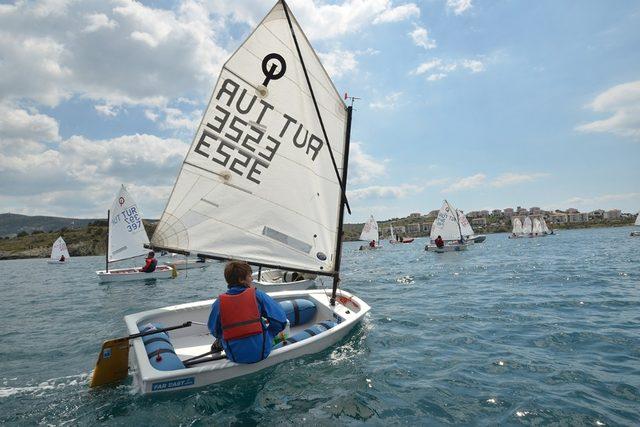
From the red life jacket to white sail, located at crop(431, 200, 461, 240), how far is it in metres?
47.0

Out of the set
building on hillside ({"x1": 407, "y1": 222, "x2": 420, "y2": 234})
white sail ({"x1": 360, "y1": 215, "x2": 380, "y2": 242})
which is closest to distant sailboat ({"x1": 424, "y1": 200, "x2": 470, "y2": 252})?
white sail ({"x1": 360, "y1": 215, "x2": 380, "y2": 242})

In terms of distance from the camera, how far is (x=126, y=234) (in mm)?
29469

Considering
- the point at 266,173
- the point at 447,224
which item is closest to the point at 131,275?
the point at 266,173

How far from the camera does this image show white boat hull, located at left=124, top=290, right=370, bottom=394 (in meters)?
5.50

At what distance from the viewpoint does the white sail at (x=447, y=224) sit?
49.9 m

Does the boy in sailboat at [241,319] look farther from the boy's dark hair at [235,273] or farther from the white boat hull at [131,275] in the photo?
the white boat hull at [131,275]

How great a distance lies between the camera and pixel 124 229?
96.3 ft

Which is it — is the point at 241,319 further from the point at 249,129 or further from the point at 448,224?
the point at 448,224

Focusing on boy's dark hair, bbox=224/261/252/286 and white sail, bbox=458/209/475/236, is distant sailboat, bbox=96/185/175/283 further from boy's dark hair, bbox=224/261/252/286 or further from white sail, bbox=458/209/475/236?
white sail, bbox=458/209/475/236

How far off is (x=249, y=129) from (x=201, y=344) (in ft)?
16.1

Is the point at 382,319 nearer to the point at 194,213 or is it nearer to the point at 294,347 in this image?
the point at 294,347

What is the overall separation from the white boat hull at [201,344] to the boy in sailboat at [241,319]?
245 mm

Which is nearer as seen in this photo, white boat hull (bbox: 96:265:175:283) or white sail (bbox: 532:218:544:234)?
white boat hull (bbox: 96:265:175:283)

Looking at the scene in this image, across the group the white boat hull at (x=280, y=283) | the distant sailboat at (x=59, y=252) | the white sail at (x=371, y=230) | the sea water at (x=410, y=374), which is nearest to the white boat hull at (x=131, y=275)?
the white boat hull at (x=280, y=283)
